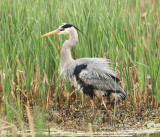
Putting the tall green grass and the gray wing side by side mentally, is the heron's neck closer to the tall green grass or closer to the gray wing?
the tall green grass

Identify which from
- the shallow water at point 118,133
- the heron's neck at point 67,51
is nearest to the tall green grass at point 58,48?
the heron's neck at point 67,51

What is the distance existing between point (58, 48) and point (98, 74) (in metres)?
1.06

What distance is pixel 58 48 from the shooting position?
643cm

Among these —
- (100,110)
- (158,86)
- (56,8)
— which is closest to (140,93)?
(158,86)

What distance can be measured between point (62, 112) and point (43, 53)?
39.1 inches

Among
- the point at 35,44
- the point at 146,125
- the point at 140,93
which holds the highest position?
the point at 35,44

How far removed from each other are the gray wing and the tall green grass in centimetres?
18

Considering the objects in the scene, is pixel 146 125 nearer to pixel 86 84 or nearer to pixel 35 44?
pixel 86 84

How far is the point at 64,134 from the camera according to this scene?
5.05 meters

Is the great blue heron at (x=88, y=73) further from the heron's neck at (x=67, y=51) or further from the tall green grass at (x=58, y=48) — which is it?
the tall green grass at (x=58, y=48)


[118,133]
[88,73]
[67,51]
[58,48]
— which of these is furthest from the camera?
[58,48]

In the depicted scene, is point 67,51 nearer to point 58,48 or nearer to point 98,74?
point 58,48

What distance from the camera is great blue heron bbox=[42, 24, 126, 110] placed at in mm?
5680

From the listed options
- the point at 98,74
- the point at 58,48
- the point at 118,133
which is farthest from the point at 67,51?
the point at 118,133
